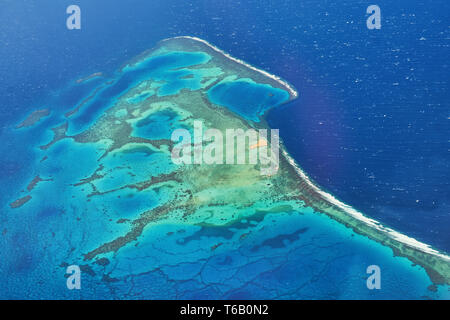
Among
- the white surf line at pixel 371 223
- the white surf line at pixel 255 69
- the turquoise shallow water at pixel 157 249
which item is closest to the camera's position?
the turquoise shallow water at pixel 157 249

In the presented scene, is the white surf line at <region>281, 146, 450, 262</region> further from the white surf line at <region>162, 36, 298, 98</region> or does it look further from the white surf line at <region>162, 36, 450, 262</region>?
the white surf line at <region>162, 36, 298, 98</region>

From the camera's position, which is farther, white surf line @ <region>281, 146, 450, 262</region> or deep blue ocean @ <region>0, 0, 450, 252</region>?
deep blue ocean @ <region>0, 0, 450, 252</region>

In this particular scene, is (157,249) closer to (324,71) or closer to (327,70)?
(324,71)

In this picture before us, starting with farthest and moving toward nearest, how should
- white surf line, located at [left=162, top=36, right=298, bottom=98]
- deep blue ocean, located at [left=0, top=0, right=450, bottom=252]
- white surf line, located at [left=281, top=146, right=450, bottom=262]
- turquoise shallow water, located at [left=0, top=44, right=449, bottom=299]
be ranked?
white surf line, located at [left=162, top=36, right=298, bottom=98], deep blue ocean, located at [left=0, top=0, right=450, bottom=252], white surf line, located at [left=281, top=146, right=450, bottom=262], turquoise shallow water, located at [left=0, top=44, right=449, bottom=299]

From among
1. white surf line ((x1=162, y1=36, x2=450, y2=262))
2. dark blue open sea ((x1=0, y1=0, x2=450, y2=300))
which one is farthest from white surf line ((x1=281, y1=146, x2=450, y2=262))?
dark blue open sea ((x1=0, y1=0, x2=450, y2=300))

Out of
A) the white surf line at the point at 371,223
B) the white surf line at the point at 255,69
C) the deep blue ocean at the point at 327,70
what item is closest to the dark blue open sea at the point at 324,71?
the deep blue ocean at the point at 327,70

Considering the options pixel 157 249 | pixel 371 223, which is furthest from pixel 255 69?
pixel 157 249

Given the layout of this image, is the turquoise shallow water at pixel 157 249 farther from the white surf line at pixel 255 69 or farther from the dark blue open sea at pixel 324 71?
A: the white surf line at pixel 255 69
